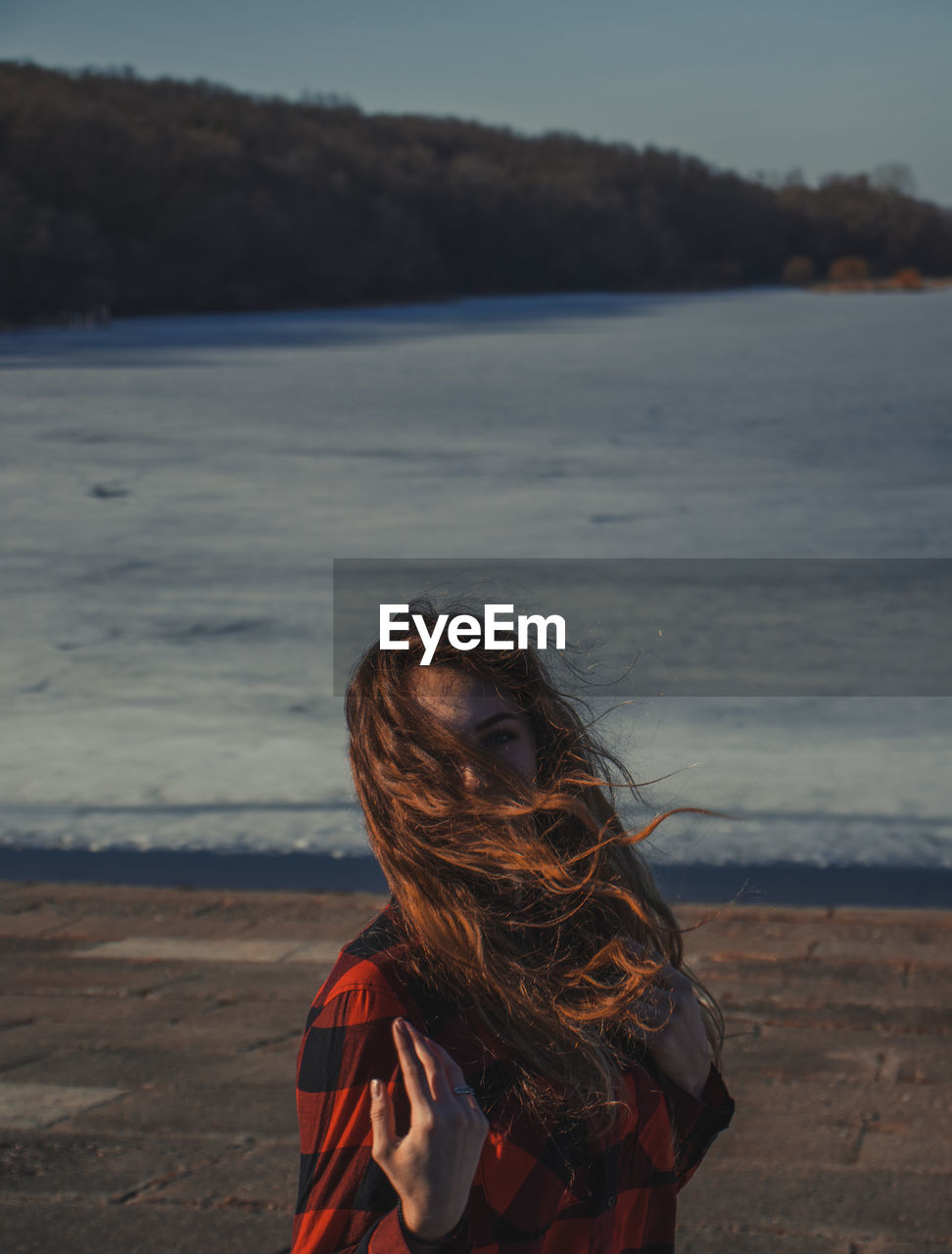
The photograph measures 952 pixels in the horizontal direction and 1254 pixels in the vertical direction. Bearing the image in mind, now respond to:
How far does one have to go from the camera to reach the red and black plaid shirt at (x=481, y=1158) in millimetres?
1054

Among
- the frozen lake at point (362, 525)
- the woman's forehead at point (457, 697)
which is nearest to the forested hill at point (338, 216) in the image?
the frozen lake at point (362, 525)

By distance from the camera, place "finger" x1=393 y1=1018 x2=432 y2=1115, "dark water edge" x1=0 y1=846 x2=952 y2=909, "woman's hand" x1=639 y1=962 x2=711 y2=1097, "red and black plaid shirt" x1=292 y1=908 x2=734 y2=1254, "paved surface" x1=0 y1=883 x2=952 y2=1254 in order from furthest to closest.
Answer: "dark water edge" x1=0 y1=846 x2=952 y2=909
"paved surface" x1=0 y1=883 x2=952 y2=1254
"woman's hand" x1=639 y1=962 x2=711 y2=1097
"red and black plaid shirt" x1=292 y1=908 x2=734 y2=1254
"finger" x1=393 y1=1018 x2=432 y2=1115

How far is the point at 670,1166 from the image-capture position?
121cm

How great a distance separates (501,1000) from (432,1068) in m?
0.16

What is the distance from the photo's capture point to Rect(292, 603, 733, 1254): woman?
1.06 metres

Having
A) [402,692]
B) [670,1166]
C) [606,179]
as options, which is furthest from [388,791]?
[606,179]

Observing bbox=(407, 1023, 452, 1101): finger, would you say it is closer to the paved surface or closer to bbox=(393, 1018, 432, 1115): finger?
bbox=(393, 1018, 432, 1115): finger

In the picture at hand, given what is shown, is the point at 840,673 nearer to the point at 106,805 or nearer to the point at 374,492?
the point at 106,805

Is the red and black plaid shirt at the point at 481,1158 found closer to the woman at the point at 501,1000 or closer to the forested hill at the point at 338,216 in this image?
the woman at the point at 501,1000

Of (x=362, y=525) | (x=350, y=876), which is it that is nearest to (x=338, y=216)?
(x=362, y=525)

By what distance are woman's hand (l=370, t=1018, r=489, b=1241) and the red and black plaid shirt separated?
4 cm
